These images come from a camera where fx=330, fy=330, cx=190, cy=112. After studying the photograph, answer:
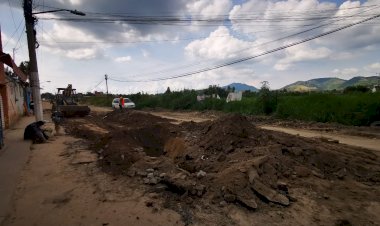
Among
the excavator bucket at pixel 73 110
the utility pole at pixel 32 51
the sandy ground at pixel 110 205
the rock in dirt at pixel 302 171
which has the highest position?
the utility pole at pixel 32 51

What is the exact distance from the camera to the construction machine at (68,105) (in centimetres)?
2656

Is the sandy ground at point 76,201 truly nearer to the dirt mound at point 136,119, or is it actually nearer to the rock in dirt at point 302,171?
the rock in dirt at point 302,171

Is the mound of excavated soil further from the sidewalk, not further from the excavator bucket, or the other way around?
the excavator bucket

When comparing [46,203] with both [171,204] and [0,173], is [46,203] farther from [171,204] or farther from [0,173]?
[0,173]

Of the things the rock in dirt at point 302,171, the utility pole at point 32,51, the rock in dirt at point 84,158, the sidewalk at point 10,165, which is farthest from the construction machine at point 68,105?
the rock in dirt at point 302,171

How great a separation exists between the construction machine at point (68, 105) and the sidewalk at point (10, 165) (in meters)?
10.9

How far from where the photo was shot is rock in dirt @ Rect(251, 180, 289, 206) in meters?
6.20

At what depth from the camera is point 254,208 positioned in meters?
5.92

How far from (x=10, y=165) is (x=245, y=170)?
23.1 feet

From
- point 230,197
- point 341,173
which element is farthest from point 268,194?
point 341,173

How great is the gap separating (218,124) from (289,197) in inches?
209

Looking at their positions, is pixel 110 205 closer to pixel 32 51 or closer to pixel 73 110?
pixel 32 51

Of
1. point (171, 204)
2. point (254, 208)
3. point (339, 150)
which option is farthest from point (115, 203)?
point (339, 150)

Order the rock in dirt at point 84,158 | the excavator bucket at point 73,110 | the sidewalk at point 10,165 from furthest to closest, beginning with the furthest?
the excavator bucket at point 73,110, the rock in dirt at point 84,158, the sidewalk at point 10,165
